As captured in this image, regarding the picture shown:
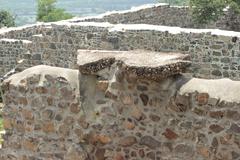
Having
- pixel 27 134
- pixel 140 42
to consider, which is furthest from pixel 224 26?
pixel 27 134

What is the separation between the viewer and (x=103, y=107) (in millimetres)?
6727

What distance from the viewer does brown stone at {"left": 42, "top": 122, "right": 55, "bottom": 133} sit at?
7082 millimetres

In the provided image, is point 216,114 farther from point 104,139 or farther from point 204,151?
point 104,139

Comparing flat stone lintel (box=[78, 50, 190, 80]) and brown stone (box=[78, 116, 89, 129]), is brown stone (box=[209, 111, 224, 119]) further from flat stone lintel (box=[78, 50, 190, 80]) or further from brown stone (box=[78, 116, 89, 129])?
brown stone (box=[78, 116, 89, 129])

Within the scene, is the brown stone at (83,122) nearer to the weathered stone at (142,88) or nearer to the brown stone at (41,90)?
the brown stone at (41,90)

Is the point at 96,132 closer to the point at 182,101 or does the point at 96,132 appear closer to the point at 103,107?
the point at 103,107

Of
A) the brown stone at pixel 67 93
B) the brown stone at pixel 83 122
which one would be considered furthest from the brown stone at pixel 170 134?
the brown stone at pixel 67 93

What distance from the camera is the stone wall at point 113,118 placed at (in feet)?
20.1

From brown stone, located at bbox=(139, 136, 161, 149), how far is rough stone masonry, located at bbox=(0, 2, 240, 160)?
0.04 ft

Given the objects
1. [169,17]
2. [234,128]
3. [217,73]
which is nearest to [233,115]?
[234,128]

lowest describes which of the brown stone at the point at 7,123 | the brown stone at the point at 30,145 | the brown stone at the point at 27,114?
the brown stone at the point at 30,145

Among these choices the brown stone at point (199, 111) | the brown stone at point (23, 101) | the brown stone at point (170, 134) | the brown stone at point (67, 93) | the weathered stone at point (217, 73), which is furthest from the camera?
the weathered stone at point (217, 73)

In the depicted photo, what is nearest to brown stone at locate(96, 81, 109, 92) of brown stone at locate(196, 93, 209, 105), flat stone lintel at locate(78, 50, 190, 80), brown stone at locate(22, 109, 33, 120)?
flat stone lintel at locate(78, 50, 190, 80)

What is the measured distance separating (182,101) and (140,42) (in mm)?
7653
